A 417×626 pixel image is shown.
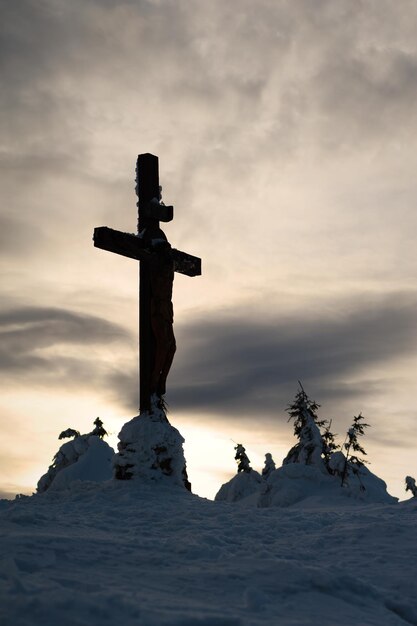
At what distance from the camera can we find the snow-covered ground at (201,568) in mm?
5109

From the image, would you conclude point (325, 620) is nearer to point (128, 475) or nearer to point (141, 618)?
point (141, 618)

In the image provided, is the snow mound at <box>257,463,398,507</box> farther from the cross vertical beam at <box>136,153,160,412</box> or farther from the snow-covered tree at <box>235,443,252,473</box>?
the snow-covered tree at <box>235,443,252,473</box>

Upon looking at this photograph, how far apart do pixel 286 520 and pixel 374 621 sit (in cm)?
348

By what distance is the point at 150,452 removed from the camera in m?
12.0

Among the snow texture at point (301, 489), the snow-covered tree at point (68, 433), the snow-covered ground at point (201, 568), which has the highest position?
the snow-covered tree at point (68, 433)

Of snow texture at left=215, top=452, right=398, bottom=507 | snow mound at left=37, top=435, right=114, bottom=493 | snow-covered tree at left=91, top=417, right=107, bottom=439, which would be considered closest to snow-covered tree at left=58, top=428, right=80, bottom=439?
snow mound at left=37, top=435, right=114, bottom=493

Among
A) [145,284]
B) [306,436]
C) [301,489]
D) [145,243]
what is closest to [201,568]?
[145,284]

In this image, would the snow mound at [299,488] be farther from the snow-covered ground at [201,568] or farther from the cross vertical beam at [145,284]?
the snow-covered ground at [201,568]

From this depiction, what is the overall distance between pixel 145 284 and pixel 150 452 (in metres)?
3.21

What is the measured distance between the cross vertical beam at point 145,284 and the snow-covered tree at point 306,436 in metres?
12.1

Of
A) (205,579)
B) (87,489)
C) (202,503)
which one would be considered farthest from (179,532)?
(87,489)

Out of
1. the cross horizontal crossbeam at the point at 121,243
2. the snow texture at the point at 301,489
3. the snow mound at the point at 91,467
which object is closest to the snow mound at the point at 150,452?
the cross horizontal crossbeam at the point at 121,243

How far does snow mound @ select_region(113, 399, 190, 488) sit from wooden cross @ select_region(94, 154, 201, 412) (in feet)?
1.46

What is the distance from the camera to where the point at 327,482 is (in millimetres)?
17703
